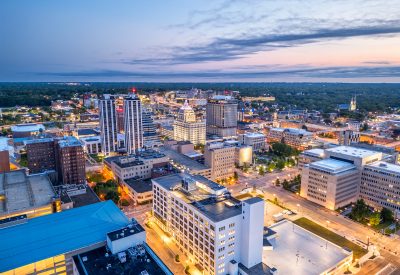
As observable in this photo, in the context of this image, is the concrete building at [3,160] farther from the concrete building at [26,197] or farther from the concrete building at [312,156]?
the concrete building at [312,156]

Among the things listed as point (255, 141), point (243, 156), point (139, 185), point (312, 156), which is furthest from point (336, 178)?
point (255, 141)

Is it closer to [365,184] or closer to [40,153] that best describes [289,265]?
[365,184]

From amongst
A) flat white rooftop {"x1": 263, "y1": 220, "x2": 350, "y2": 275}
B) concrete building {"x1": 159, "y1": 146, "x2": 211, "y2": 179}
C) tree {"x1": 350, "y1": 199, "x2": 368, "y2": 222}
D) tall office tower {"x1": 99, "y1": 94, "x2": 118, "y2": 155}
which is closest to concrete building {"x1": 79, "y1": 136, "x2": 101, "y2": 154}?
tall office tower {"x1": 99, "y1": 94, "x2": 118, "y2": 155}

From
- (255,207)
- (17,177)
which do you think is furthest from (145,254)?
(17,177)

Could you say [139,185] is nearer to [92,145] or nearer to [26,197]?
[26,197]

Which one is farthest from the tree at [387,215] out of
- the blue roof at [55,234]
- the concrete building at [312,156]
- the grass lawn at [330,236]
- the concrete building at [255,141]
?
the concrete building at [255,141]

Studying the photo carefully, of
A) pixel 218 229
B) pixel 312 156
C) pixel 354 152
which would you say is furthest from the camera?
pixel 312 156
